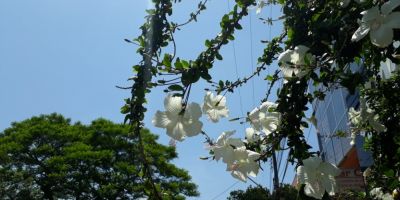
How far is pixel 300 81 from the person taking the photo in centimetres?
132

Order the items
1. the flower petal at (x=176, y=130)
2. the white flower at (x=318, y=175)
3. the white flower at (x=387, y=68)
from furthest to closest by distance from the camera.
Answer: the white flower at (x=387, y=68)
the flower petal at (x=176, y=130)
the white flower at (x=318, y=175)

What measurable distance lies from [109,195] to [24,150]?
3.47 metres

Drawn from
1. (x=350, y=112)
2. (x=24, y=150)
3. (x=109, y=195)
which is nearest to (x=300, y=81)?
(x=350, y=112)

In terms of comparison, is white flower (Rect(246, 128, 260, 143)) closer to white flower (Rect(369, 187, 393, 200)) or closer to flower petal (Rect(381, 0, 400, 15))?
flower petal (Rect(381, 0, 400, 15))

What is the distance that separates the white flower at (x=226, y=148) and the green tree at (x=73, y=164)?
561 inches

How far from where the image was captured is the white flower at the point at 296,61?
4.01ft

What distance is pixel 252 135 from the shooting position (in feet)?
4.79

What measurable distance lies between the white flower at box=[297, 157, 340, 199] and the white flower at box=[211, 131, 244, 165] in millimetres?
229

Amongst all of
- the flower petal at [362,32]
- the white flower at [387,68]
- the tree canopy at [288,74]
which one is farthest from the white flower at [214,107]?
the white flower at [387,68]

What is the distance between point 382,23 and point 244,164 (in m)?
0.52

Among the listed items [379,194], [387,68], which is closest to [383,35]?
[379,194]


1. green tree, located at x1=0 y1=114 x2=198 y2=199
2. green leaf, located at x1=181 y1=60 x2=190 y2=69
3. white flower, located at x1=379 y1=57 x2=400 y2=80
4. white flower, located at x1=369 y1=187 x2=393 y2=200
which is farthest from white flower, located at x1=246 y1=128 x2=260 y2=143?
green tree, located at x1=0 y1=114 x2=198 y2=199

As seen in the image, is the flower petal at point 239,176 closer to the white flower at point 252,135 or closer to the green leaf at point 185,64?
the white flower at point 252,135

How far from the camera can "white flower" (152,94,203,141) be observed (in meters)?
1.29
